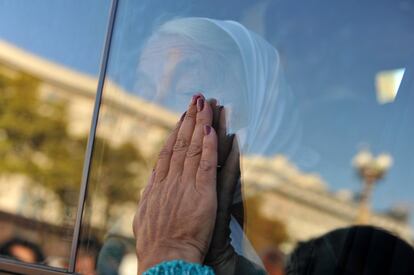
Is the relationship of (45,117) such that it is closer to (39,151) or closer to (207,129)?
(39,151)

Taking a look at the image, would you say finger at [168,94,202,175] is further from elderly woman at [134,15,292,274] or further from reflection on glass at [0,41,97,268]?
reflection on glass at [0,41,97,268]

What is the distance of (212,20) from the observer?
204 cm

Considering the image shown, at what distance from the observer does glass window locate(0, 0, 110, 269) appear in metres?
2.24

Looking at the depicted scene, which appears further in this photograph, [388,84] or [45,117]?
[45,117]

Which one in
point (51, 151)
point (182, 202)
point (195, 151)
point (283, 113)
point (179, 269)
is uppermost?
point (51, 151)

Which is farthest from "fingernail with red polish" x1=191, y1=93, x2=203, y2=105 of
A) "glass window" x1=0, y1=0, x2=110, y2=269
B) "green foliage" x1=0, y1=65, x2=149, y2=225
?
"glass window" x1=0, y1=0, x2=110, y2=269

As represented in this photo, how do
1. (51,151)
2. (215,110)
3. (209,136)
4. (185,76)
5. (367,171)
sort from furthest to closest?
(51,151)
(185,76)
(215,110)
(209,136)
(367,171)

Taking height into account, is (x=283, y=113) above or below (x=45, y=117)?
below

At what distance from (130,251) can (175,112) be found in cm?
43

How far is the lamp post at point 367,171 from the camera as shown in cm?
167

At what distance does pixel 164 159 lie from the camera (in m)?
1.88

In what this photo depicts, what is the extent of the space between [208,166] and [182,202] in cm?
11

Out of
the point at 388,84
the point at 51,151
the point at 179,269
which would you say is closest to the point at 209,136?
the point at 179,269

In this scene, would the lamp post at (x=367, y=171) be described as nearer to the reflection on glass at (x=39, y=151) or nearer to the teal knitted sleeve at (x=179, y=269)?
the teal knitted sleeve at (x=179, y=269)
